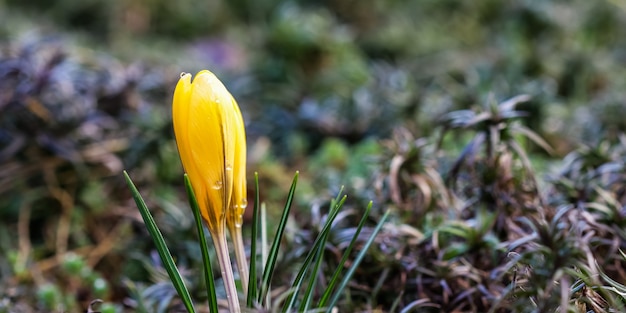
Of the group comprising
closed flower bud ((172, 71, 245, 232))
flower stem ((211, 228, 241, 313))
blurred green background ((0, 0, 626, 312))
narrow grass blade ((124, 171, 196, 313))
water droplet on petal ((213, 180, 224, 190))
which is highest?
closed flower bud ((172, 71, 245, 232))

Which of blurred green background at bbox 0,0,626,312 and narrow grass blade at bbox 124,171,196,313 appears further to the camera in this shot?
blurred green background at bbox 0,0,626,312

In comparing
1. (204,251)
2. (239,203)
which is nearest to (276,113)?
(239,203)

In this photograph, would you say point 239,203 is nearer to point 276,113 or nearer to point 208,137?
point 208,137

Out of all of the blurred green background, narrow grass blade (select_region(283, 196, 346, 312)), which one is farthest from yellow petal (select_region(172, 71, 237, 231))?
the blurred green background

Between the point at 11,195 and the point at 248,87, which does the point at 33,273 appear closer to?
the point at 11,195

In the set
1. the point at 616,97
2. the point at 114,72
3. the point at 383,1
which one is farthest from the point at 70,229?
the point at 383,1

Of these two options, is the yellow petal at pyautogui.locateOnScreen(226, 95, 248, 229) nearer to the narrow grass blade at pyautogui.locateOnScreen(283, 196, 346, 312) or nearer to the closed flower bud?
the closed flower bud

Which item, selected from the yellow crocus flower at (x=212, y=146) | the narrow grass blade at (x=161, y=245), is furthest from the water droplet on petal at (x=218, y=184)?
the narrow grass blade at (x=161, y=245)

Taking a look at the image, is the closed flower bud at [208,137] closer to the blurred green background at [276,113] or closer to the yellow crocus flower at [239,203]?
the yellow crocus flower at [239,203]
